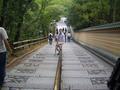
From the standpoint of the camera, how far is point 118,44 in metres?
18.2

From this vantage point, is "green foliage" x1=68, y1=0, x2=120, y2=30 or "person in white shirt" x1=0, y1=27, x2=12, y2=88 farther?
"green foliage" x1=68, y1=0, x2=120, y2=30

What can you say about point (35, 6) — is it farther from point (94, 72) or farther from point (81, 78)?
point (81, 78)

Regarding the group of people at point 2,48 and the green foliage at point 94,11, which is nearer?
the group of people at point 2,48

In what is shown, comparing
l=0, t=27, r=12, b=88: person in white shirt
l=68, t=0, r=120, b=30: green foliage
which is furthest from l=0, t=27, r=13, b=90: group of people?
l=68, t=0, r=120, b=30: green foliage

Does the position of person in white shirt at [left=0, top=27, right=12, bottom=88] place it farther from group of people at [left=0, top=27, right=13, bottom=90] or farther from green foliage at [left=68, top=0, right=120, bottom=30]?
green foliage at [left=68, top=0, right=120, bottom=30]

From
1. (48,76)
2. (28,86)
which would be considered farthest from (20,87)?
(48,76)

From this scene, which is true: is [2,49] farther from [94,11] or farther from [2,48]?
[94,11]

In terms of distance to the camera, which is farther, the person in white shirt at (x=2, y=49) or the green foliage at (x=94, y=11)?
the green foliage at (x=94, y=11)

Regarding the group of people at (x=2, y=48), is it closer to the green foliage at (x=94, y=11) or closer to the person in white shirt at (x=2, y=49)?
the person in white shirt at (x=2, y=49)

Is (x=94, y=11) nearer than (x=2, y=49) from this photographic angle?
No

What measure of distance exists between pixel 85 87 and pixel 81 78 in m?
2.01

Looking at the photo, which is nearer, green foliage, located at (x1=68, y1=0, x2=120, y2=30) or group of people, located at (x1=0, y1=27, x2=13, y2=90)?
group of people, located at (x1=0, y1=27, x2=13, y2=90)

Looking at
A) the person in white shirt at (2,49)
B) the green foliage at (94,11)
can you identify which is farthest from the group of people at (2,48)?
the green foliage at (94,11)

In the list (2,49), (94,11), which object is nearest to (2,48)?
(2,49)
